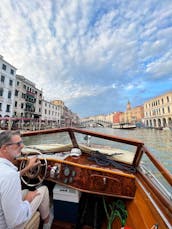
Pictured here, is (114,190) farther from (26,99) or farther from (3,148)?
(26,99)

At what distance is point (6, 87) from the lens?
1773 centimetres

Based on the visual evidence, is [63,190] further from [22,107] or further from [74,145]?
[22,107]

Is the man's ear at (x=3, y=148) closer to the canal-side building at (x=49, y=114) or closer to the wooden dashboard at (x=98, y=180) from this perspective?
the wooden dashboard at (x=98, y=180)

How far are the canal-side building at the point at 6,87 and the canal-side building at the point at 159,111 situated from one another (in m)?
32.7

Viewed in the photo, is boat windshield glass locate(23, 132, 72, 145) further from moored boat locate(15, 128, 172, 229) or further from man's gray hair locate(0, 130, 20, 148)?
man's gray hair locate(0, 130, 20, 148)

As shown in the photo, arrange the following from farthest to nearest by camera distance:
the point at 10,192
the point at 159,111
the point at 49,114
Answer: the point at 159,111 < the point at 49,114 < the point at 10,192

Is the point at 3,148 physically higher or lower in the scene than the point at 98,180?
higher

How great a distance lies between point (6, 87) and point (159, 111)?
117 feet

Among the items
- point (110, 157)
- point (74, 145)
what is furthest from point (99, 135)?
point (74, 145)

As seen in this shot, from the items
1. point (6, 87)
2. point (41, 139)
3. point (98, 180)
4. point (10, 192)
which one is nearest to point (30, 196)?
point (10, 192)

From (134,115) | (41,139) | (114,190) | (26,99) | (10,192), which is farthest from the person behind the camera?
(134,115)

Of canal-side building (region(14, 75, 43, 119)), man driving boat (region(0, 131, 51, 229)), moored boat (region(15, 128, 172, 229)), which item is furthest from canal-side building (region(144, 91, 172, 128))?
man driving boat (region(0, 131, 51, 229))

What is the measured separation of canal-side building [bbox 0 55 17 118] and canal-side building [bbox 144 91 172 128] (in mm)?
32747

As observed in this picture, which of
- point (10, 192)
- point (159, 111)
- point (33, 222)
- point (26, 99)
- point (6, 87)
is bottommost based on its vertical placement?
point (33, 222)
